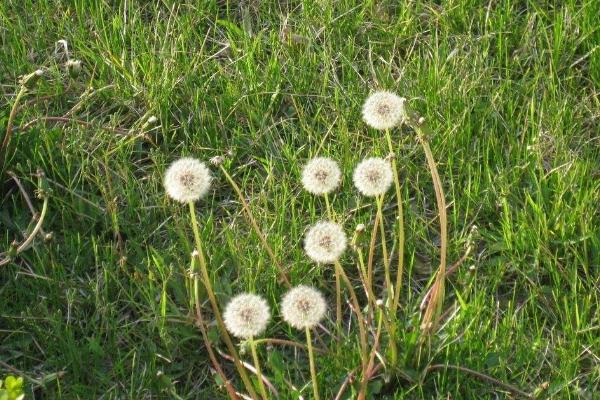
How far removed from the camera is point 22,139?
3264 mm

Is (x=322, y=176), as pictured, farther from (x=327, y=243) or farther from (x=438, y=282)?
(x=438, y=282)

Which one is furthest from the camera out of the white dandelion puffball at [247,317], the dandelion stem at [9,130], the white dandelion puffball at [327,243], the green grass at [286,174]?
the dandelion stem at [9,130]

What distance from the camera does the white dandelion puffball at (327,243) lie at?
2451mm

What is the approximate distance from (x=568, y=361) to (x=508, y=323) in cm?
20

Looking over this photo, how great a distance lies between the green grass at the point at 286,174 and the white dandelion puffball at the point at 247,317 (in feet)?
1.29

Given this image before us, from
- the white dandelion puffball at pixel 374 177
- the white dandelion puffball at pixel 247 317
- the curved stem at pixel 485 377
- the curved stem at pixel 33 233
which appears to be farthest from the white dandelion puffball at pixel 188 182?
the curved stem at pixel 485 377

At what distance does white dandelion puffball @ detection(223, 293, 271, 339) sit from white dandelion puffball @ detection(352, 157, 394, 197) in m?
0.44

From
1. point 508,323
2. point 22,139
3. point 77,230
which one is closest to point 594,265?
point 508,323

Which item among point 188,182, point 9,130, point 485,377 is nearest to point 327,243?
point 188,182

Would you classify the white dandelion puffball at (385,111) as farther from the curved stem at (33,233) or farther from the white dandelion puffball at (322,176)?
the curved stem at (33,233)

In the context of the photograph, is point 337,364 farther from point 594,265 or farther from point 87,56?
point 87,56

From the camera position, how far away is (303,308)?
7.71 ft

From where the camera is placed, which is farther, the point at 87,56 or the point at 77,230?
the point at 87,56

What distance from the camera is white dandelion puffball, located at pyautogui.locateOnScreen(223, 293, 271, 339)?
234 centimetres
